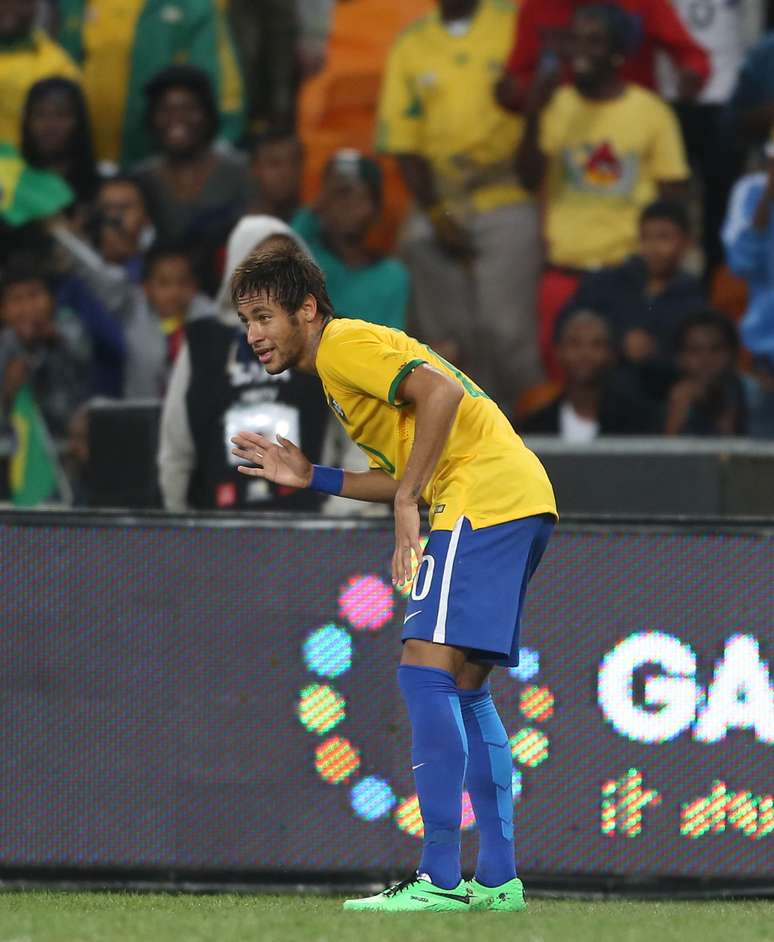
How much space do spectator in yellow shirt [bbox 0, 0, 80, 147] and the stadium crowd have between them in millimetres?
17

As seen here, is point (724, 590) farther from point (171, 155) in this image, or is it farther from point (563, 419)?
point (171, 155)

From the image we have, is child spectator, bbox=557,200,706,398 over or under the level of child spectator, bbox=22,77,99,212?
under

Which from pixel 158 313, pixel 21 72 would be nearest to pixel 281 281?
pixel 158 313

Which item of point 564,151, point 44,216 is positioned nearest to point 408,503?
point 564,151

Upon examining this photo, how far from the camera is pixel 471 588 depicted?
5.04m

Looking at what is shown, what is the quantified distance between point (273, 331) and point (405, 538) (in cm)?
65

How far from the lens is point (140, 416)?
7566 millimetres

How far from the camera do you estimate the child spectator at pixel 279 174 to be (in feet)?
36.3

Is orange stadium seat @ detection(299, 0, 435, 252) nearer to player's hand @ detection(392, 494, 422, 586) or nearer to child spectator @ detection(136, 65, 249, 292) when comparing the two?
child spectator @ detection(136, 65, 249, 292)

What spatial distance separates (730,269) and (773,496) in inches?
142

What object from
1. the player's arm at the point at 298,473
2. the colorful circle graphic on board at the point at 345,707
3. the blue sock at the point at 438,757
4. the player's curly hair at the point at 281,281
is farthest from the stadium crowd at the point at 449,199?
the blue sock at the point at 438,757

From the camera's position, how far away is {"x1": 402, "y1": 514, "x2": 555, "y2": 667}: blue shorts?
5.04 meters

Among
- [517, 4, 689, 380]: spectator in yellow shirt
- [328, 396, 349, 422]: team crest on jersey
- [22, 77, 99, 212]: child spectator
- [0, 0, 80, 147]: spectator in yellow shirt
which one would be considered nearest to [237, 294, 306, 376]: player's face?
[328, 396, 349, 422]: team crest on jersey

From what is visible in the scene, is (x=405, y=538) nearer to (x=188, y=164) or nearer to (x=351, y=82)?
(x=188, y=164)
